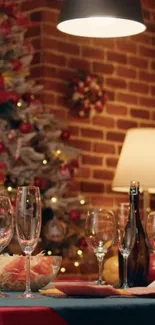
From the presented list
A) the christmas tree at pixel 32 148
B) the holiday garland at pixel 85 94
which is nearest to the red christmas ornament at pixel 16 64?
the christmas tree at pixel 32 148

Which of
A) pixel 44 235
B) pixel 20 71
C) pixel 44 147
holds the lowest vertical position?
pixel 44 235

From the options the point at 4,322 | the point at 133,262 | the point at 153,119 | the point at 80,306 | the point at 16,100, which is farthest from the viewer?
the point at 153,119

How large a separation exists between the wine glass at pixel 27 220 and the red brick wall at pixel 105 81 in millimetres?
2929

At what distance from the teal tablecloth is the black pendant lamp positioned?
55.0 inches

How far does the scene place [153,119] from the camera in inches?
229

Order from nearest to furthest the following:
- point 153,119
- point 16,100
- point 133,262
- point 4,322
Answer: point 4,322 < point 133,262 < point 16,100 < point 153,119

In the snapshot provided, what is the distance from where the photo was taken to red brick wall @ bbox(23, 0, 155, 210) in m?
5.20

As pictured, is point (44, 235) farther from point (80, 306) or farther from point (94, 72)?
point (80, 306)

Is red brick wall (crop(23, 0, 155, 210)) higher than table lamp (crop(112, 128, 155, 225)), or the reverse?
red brick wall (crop(23, 0, 155, 210))

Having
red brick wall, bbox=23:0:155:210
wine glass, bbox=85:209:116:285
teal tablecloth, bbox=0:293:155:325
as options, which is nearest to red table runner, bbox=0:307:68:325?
teal tablecloth, bbox=0:293:155:325

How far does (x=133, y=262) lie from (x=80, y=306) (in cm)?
79

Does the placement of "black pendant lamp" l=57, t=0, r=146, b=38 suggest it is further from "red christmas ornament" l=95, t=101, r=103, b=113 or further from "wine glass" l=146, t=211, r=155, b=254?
"red christmas ornament" l=95, t=101, r=103, b=113

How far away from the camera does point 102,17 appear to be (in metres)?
3.20

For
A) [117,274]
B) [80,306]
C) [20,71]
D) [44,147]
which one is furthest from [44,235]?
[80,306]
